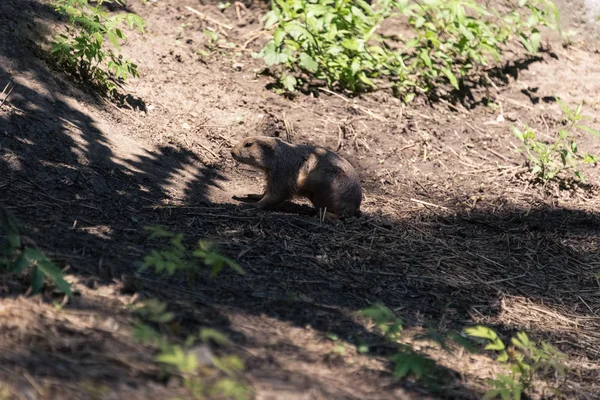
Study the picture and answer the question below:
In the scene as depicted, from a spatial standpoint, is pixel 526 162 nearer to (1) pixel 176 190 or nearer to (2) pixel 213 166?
(2) pixel 213 166

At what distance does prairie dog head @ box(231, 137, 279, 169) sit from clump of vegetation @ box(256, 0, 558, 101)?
1.72 m

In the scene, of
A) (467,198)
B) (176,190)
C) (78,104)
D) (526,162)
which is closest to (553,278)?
(467,198)

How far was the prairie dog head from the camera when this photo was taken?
6402 millimetres

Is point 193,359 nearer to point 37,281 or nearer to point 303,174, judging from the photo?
point 37,281

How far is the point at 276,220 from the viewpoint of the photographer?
5.63 meters

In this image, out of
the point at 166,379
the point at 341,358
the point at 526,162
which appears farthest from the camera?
the point at 526,162

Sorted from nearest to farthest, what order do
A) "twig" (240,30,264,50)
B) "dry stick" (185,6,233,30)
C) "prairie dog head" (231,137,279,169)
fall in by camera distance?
1. "prairie dog head" (231,137,279,169)
2. "twig" (240,30,264,50)
3. "dry stick" (185,6,233,30)

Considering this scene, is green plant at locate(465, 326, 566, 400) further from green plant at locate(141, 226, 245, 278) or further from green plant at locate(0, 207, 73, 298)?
green plant at locate(0, 207, 73, 298)

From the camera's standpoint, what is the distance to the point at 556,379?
13.3 ft

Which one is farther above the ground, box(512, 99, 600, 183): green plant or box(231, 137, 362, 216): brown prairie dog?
box(512, 99, 600, 183): green plant

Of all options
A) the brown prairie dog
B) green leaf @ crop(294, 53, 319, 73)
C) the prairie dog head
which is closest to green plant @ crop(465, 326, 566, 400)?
the brown prairie dog

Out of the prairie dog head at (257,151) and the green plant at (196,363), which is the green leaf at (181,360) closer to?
the green plant at (196,363)

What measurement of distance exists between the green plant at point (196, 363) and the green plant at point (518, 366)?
119 cm

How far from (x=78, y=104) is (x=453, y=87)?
4.47 m
